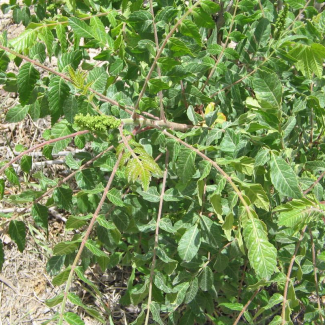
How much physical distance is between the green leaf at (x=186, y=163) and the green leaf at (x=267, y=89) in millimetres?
405

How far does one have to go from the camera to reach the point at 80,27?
1.71 m

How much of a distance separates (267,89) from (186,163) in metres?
0.51

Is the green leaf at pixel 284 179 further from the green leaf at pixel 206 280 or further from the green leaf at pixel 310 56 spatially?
the green leaf at pixel 206 280

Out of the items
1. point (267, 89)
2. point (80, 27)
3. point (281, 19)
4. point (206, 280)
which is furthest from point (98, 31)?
point (206, 280)

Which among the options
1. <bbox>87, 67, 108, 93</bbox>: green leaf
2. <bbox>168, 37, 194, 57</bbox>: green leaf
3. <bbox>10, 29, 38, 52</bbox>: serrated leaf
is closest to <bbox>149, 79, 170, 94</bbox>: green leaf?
<bbox>168, 37, 194, 57</bbox>: green leaf

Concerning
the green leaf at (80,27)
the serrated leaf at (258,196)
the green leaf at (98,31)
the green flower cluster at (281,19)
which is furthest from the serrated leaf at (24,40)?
the green flower cluster at (281,19)

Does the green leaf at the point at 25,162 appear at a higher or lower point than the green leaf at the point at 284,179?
higher

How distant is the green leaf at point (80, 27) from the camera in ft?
5.53

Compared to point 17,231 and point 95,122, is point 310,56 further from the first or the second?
point 17,231

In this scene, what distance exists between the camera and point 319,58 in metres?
1.64

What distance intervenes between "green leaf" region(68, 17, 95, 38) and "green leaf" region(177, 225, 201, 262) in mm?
1054

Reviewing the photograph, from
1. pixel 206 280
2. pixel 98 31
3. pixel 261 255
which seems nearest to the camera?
pixel 261 255

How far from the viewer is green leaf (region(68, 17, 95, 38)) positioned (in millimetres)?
1686

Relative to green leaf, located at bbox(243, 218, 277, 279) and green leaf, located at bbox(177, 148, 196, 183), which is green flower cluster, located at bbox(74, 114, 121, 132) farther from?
green leaf, located at bbox(243, 218, 277, 279)
